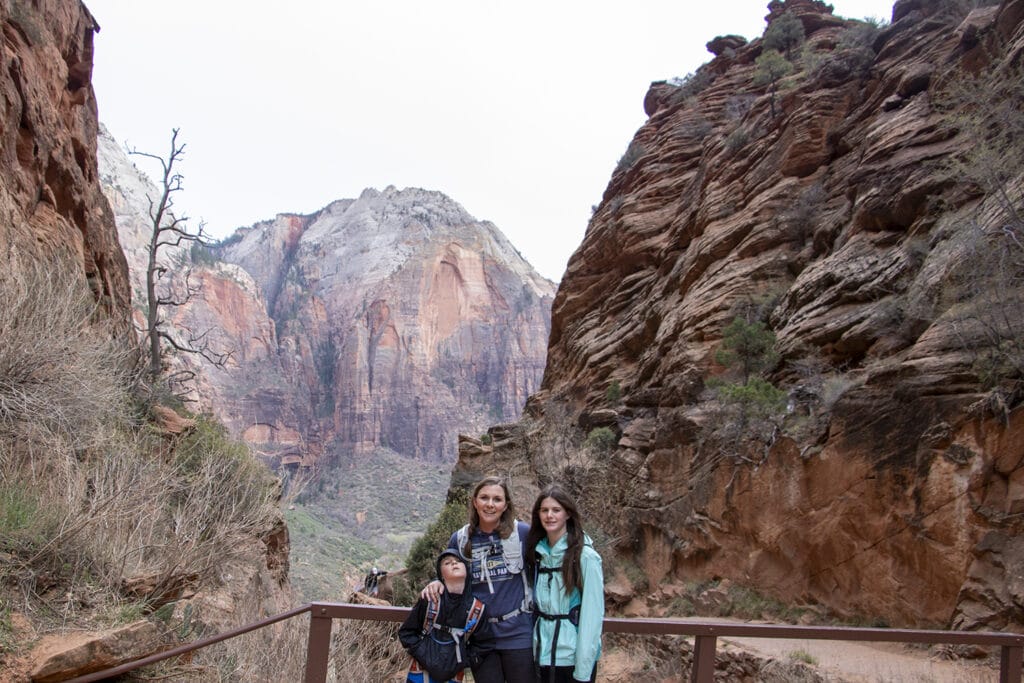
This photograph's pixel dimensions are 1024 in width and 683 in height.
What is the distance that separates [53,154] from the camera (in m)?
11.6

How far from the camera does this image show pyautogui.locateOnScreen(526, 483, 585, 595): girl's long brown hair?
2.86m

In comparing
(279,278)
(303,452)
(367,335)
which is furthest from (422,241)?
(303,452)

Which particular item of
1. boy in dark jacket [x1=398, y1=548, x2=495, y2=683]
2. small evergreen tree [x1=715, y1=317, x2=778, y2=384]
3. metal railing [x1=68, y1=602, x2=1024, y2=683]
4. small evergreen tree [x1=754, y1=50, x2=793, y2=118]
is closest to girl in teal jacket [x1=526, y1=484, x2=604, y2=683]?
boy in dark jacket [x1=398, y1=548, x2=495, y2=683]

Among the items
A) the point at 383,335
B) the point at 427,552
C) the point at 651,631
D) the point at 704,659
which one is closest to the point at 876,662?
the point at 704,659

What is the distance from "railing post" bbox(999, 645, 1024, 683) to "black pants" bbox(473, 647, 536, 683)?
134 inches

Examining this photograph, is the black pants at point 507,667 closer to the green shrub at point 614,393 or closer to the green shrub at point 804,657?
the green shrub at point 804,657

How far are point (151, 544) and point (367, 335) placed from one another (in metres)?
98.7

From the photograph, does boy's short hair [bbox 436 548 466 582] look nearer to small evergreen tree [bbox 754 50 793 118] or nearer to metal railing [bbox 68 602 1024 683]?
metal railing [bbox 68 602 1024 683]

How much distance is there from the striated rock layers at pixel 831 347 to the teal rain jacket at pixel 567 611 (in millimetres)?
6699

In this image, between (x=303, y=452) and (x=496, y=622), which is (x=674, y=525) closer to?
(x=496, y=622)

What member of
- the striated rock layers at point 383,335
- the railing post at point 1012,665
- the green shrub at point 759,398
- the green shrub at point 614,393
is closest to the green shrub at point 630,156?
the green shrub at point 614,393

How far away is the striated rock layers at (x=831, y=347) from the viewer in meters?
8.30

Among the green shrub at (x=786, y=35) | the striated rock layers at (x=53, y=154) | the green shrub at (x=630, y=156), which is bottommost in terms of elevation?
the striated rock layers at (x=53, y=154)

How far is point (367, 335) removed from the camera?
103 metres
